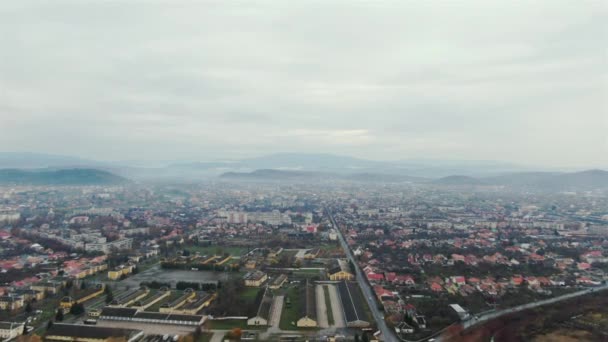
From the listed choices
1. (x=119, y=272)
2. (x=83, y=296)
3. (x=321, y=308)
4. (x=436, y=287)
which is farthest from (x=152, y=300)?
(x=436, y=287)

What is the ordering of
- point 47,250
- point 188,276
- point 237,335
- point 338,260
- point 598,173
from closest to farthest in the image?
1. point 237,335
2. point 188,276
3. point 338,260
4. point 47,250
5. point 598,173

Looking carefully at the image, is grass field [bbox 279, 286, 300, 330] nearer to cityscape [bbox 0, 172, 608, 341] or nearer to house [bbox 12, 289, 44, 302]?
cityscape [bbox 0, 172, 608, 341]

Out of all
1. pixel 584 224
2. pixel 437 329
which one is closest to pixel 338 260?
pixel 437 329

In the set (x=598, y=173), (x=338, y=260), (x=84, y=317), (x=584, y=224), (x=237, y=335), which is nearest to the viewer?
(x=237, y=335)

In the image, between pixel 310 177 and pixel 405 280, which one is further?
pixel 310 177

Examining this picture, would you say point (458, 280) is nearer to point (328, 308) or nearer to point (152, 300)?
point (328, 308)

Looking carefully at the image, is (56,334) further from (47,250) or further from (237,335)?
(47,250)

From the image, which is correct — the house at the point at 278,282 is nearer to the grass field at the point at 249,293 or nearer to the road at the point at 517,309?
the grass field at the point at 249,293

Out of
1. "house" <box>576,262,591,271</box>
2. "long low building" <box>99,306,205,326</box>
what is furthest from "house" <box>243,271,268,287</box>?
"house" <box>576,262,591,271</box>
